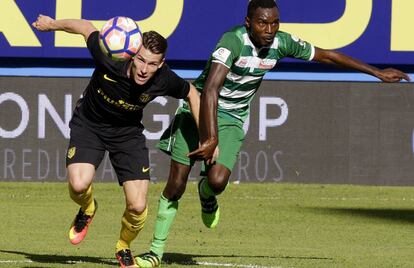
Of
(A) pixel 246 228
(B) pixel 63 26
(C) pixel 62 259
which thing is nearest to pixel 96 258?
(C) pixel 62 259

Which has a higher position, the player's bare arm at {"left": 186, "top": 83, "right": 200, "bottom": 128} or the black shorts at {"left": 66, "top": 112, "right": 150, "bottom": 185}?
the player's bare arm at {"left": 186, "top": 83, "right": 200, "bottom": 128}

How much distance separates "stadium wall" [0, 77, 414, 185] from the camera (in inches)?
821

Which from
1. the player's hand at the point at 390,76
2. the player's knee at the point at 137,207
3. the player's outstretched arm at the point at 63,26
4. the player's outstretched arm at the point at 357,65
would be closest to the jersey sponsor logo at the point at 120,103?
the player's outstretched arm at the point at 63,26

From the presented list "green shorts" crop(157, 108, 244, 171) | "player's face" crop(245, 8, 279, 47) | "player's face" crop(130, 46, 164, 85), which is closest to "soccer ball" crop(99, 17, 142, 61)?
"player's face" crop(130, 46, 164, 85)

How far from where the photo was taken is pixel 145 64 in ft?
35.3

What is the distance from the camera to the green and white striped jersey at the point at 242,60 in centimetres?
1166

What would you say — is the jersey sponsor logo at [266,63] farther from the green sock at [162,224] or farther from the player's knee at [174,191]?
the green sock at [162,224]

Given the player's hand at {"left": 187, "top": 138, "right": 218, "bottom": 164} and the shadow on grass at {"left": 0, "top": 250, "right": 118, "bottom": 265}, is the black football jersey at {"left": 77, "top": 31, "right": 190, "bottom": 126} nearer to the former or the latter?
the player's hand at {"left": 187, "top": 138, "right": 218, "bottom": 164}

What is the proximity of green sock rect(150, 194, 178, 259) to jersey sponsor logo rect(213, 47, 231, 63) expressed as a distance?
1.41 meters

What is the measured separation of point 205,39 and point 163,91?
1011 centimetres

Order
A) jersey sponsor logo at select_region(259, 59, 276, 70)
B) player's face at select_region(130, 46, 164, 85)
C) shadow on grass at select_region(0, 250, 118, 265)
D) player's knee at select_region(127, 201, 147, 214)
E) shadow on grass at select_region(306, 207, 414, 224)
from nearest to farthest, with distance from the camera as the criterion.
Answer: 1. player's face at select_region(130, 46, 164, 85)
2. player's knee at select_region(127, 201, 147, 214)
3. shadow on grass at select_region(0, 250, 118, 265)
4. jersey sponsor logo at select_region(259, 59, 276, 70)
5. shadow on grass at select_region(306, 207, 414, 224)

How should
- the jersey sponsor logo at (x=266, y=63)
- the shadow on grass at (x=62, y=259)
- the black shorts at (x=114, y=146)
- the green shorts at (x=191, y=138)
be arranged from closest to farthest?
the black shorts at (x=114, y=146), the shadow on grass at (x=62, y=259), the jersey sponsor logo at (x=266, y=63), the green shorts at (x=191, y=138)

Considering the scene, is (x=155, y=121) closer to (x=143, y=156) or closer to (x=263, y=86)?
(x=263, y=86)

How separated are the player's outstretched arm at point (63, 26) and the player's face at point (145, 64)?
717 mm
